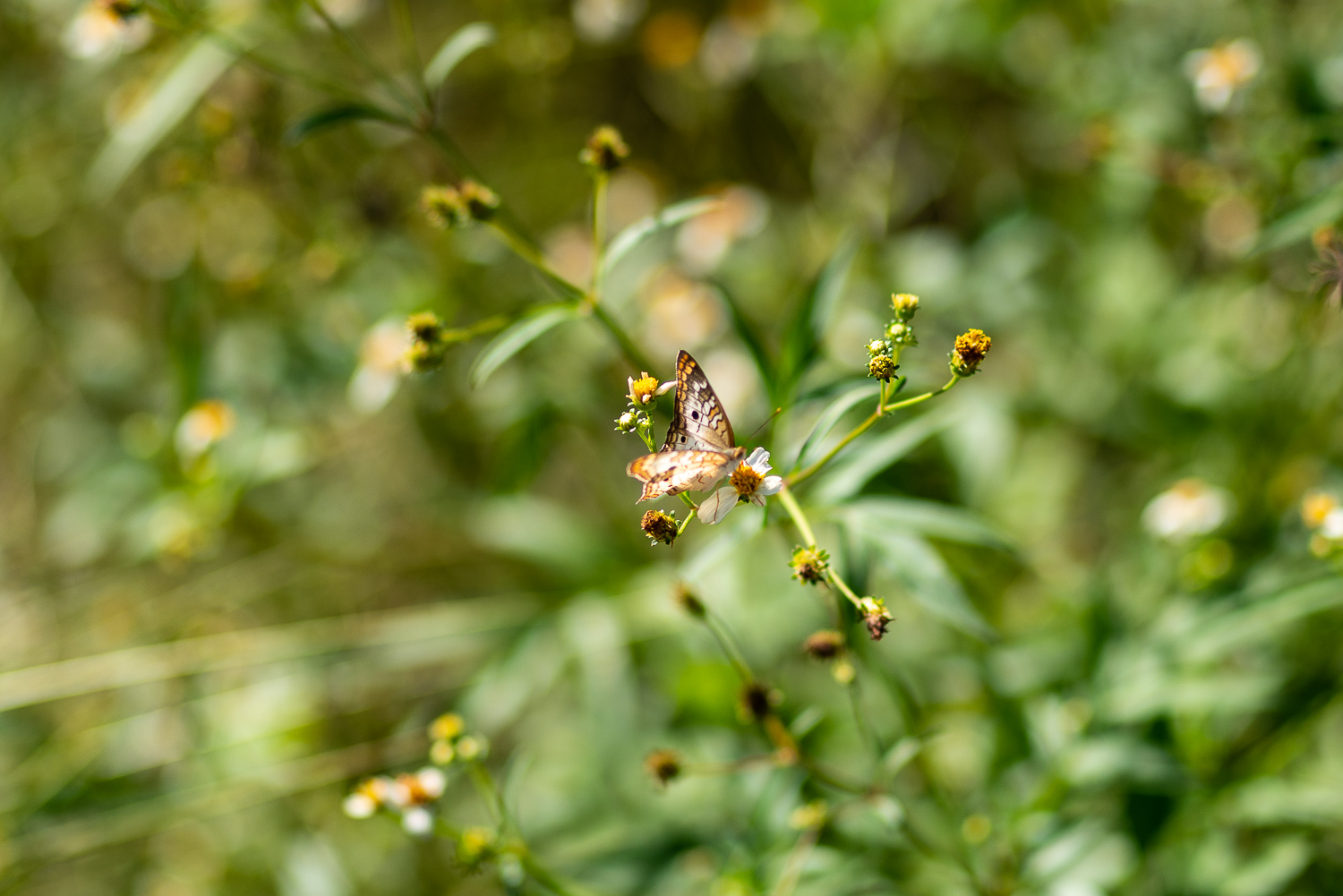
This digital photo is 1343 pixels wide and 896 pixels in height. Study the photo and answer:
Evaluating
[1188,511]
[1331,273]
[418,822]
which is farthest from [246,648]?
[1331,273]

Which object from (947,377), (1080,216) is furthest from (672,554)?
(1080,216)

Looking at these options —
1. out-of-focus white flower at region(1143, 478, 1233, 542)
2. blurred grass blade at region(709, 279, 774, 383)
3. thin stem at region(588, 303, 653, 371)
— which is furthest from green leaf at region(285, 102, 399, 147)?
out-of-focus white flower at region(1143, 478, 1233, 542)

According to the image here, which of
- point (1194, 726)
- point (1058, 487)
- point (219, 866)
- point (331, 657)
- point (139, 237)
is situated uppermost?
point (139, 237)

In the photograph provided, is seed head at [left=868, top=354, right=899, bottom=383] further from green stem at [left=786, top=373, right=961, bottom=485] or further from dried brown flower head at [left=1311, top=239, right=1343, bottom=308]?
dried brown flower head at [left=1311, top=239, right=1343, bottom=308]

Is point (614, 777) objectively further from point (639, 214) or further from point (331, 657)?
point (639, 214)

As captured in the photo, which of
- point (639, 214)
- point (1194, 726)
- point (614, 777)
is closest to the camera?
point (1194, 726)

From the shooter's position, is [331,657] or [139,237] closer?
[331,657]
